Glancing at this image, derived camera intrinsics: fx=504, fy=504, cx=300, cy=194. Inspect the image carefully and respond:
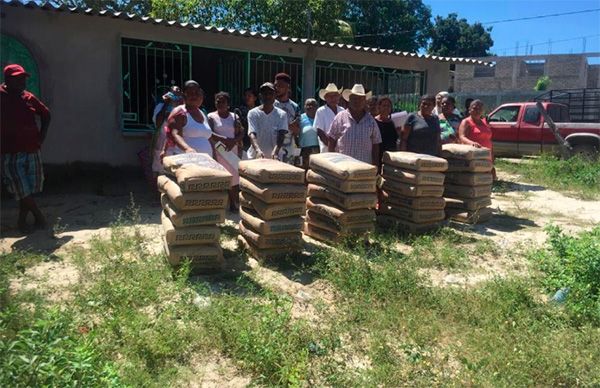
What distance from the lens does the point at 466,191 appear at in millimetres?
6695

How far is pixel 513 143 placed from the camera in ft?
45.6

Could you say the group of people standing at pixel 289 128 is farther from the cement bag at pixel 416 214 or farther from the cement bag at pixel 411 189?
the cement bag at pixel 416 214

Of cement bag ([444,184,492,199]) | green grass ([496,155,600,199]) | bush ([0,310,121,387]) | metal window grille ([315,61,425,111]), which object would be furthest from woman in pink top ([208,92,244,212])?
green grass ([496,155,600,199])

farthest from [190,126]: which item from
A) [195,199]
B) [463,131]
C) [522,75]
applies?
[522,75]

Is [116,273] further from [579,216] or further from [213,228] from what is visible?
[579,216]

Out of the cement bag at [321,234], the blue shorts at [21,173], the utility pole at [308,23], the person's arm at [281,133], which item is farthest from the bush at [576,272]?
the utility pole at [308,23]

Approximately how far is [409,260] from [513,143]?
10265mm

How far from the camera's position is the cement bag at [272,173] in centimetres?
473

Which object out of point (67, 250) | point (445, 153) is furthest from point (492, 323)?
point (67, 250)

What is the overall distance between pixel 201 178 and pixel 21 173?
8.11 feet

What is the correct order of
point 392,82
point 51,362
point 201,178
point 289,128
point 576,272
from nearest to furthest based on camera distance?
point 51,362, point 576,272, point 201,178, point 289,128, point 392,82

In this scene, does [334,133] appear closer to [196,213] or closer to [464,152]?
[464,152]

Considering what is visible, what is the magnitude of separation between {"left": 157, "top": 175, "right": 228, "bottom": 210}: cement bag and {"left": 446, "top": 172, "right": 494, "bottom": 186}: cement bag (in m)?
3.63

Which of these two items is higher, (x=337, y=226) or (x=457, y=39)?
(x=457, y=39)
